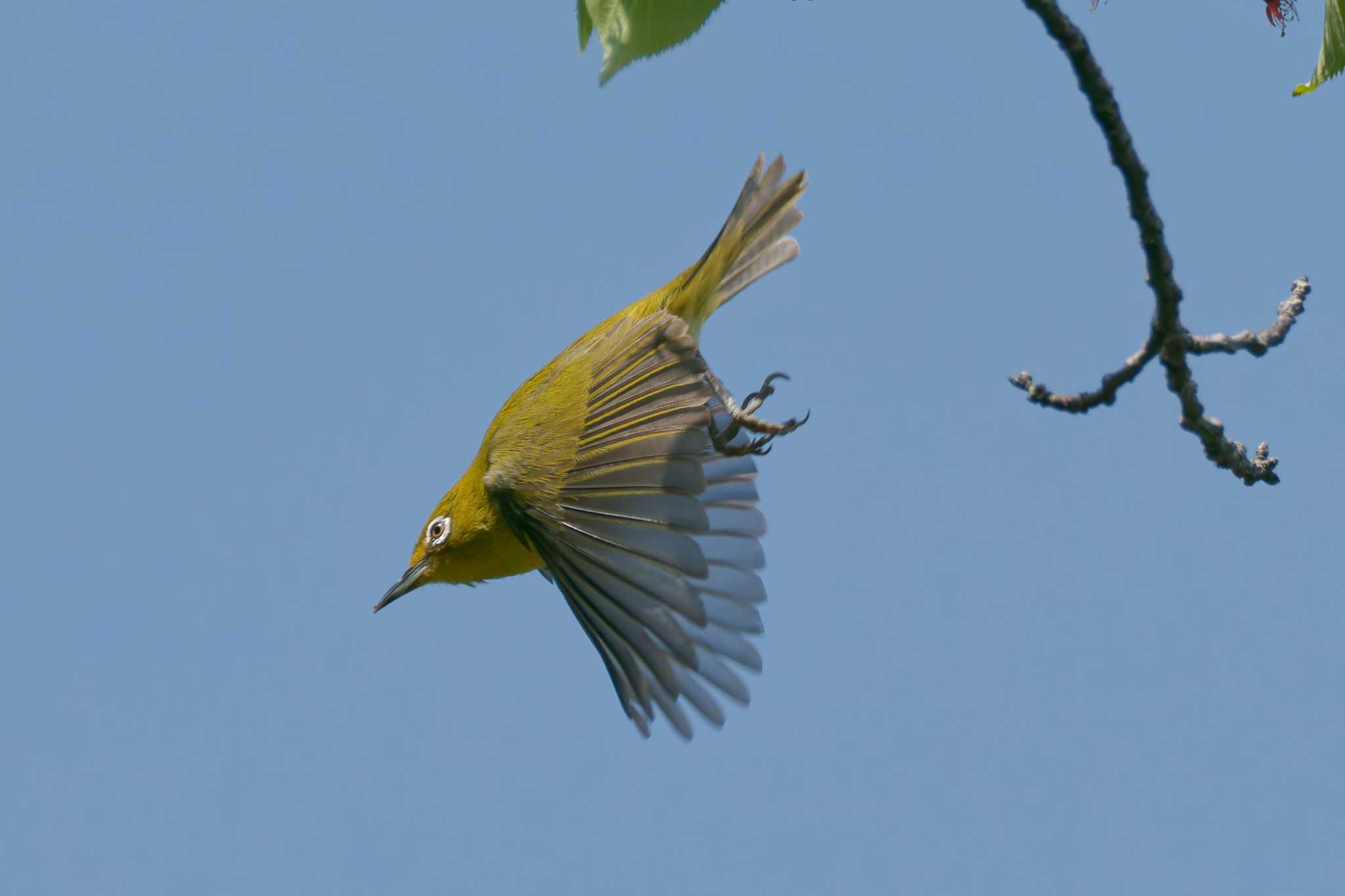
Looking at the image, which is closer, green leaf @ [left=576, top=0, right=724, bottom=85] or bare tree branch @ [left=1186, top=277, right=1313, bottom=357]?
green leaf @ [left=576, top=0, right=724, bottom=85]

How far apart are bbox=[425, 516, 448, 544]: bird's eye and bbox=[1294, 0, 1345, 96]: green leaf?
441 cm

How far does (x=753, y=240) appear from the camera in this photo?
6.32m

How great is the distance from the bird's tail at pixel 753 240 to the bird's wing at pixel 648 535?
0.62 m

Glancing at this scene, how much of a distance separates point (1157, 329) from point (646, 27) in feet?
3.96

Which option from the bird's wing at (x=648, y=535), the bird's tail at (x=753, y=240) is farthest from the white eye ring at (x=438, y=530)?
the bird's tail at (x=753, y=240)

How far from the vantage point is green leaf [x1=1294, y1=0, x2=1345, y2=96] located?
7.45 ft

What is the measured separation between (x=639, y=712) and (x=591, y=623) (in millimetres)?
393

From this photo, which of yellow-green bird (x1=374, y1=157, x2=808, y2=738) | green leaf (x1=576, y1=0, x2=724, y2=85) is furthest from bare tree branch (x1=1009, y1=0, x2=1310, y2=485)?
yellow-green bird (x1=374, y1=157, x2=808, y2=738)

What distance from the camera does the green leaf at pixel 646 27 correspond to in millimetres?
1743

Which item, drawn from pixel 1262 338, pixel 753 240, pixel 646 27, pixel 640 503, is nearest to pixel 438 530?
pixel 640 503

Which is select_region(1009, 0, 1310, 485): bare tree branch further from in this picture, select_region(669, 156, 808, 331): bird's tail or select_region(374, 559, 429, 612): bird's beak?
select_region(374, 559, 429, 612): bird's beak

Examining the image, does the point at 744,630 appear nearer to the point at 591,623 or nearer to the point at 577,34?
the point at 591,623

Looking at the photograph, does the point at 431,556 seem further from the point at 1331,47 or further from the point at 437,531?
the point at 1331,47

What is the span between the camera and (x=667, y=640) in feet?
16.8
